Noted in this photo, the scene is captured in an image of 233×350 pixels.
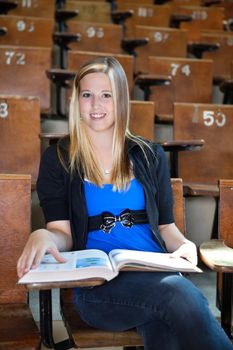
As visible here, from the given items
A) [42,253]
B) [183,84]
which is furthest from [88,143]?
[183,84]

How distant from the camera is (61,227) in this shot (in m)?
0.93

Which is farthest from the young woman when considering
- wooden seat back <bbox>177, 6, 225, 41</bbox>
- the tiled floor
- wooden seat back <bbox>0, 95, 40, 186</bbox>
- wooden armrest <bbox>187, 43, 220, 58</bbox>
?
wooden seat back <bbox>177, 6, 225, 41</bbox>

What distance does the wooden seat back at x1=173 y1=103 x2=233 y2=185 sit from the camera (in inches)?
62.2

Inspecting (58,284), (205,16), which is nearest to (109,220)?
(58,284)

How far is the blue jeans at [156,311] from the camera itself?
726 mm

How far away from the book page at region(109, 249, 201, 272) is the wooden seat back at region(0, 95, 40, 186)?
680mm

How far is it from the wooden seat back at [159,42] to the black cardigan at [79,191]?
1.45m

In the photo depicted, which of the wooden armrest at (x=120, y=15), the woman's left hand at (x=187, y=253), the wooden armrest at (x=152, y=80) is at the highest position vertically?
the wooden armrest at (x=120, y=15)

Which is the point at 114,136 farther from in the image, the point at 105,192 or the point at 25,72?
the point at 25,72

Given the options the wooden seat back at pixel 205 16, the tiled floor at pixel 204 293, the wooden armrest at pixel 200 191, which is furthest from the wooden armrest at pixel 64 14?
the tiled floor at pixel 204 293

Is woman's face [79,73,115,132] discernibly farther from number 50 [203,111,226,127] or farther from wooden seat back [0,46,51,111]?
wooden seat back [0,46,51,111]

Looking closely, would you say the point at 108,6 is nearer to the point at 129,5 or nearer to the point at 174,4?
the point at 129,5

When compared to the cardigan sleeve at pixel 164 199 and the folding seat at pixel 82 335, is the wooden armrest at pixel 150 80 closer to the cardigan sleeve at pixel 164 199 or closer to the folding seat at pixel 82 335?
the cardigan sleeve at pixel 164 199

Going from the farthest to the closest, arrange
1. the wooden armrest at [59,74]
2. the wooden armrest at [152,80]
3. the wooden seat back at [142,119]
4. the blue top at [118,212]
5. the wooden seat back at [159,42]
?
1. the wooden seat back at [159,42]
2. the wooden armrest at [152,80]
3. the wooden armrest at [59,74]
4. the wooden seat back at [142,119]
5. the blue top at [118,212]
